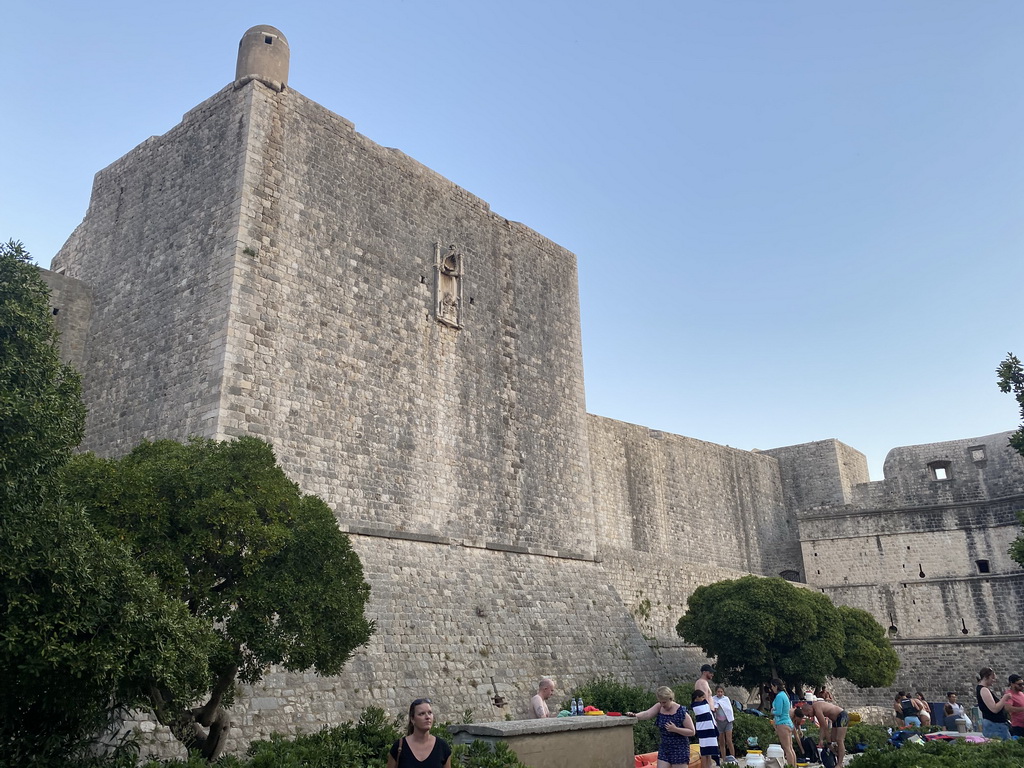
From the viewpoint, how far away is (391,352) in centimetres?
1473

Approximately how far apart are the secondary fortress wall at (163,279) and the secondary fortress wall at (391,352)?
416mm

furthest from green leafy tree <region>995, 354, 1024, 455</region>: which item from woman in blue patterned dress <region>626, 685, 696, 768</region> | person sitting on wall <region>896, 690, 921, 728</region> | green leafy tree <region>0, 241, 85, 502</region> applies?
green leafy tree <region>0, 241, 85, 502</region>

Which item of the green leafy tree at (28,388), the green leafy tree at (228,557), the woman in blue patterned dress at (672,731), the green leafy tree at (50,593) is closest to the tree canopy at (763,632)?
the woman in blue patterned dress at (672,731)

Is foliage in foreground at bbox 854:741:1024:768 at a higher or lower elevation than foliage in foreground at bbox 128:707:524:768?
lower

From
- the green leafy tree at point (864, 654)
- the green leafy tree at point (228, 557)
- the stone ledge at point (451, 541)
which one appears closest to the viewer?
the green leafy tree at point (228, 557)

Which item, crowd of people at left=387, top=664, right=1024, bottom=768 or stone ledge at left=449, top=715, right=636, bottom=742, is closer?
crowd of people at left=387, top=664, right=1024, bottom=768

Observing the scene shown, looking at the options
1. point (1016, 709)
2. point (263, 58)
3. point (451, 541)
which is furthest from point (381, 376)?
point (1016, 709)

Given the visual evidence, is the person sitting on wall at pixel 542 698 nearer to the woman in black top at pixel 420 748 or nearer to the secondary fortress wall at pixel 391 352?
the woman in black top at pixel 420 748

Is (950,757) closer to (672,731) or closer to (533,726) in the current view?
(672,731)

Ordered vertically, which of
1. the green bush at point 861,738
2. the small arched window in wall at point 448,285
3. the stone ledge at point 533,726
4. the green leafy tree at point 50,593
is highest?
the small arched window in wall at point 448,285

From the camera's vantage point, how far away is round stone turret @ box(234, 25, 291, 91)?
14055 millimetres

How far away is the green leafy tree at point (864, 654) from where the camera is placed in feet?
63.0

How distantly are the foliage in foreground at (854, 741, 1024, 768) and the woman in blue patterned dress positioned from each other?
148 centimetres

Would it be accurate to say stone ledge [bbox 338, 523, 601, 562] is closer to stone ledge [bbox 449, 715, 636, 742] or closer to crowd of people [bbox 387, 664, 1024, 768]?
crowd of people [bbox 387, 664, 1024, 768]
